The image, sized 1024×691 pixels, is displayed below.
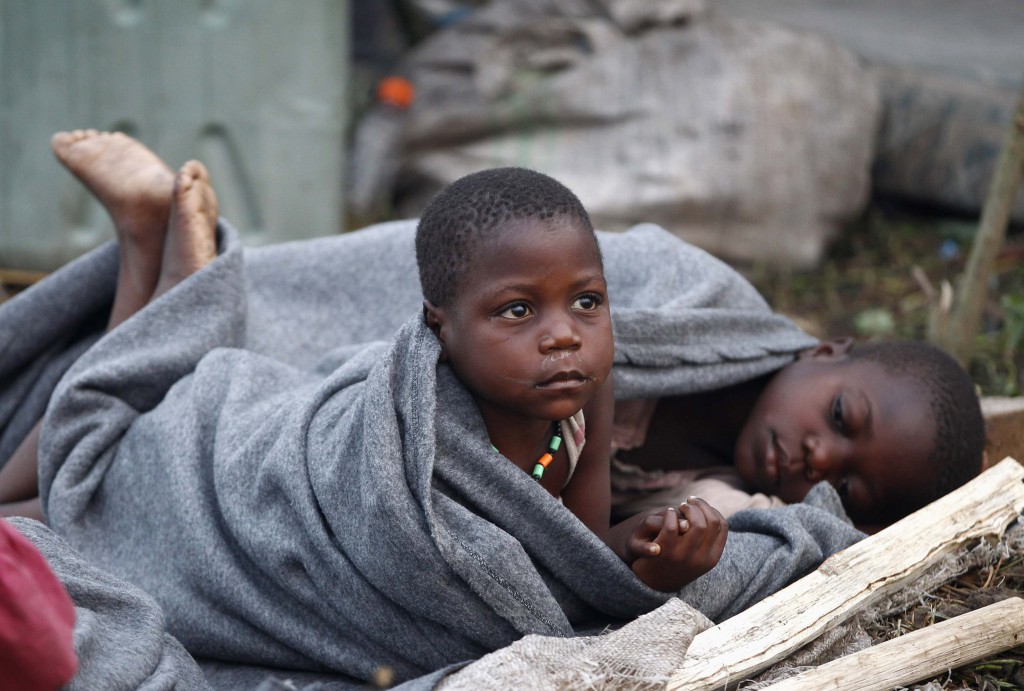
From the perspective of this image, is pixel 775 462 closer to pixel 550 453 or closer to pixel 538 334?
pixel 550 453

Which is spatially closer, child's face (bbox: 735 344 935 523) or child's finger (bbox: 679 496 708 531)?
child's finger (bbox: 679 496 708 531)

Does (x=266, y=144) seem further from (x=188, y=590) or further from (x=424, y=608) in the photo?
(x=424, y=608)

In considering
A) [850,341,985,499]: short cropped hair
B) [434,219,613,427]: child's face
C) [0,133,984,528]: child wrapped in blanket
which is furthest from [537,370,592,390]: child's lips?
[850,341,985,499]: short cropped hair

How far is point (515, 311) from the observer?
1534 millimetres

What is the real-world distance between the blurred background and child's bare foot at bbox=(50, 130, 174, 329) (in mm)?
1472

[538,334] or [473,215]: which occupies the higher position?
[473,215]

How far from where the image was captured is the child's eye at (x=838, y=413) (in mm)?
2219

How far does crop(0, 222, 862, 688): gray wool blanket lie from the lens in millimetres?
1611

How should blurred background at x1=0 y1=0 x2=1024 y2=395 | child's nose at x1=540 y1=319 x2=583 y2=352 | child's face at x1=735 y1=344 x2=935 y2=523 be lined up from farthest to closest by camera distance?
blurred background at x1=0 y1=0 x2=1024 y2=395 < child's face at x1=735 y1=344 x2=935 y2=523 < child's nose at x1=540 y1=319 x2=583 y2=352

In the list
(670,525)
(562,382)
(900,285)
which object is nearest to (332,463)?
(562,382)

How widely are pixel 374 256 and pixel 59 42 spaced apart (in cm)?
188

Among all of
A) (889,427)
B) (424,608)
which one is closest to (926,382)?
(889,427)

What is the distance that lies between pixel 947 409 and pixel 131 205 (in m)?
1.79

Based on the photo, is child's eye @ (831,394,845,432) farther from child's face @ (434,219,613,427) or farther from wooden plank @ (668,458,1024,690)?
child's face @ (434,219,613,427)
